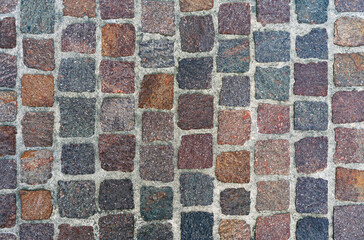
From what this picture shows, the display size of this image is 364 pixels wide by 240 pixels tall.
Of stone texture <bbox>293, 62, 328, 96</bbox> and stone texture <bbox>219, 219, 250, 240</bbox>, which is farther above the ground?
stone texture <bbox>293, 62, 328, 96</bbox>

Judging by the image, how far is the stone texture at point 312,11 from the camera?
1.88 meters

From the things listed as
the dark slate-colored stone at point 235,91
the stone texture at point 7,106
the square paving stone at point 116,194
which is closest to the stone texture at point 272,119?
the dark slate-colored stone at point 235,91

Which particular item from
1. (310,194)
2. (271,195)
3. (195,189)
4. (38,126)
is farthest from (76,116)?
(310,194)

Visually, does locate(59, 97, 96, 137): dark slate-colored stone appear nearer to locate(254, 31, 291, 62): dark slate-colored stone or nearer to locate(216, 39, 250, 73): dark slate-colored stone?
locate(216, 39, 250, 73): dark slate-colored stone

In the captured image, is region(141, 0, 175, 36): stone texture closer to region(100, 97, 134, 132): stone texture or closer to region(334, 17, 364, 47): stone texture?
region(100, 97, 134, 132): stone texture

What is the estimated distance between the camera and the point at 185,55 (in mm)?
1857

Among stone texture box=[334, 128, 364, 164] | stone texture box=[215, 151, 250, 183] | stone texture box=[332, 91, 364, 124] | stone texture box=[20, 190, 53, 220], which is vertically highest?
stone texture box=[332, 91, 364, 124]

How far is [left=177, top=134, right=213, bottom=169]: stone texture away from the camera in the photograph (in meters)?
1.86

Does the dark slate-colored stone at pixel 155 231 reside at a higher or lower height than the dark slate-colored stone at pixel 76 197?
lower

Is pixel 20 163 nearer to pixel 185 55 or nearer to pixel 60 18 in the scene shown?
pixel 60 18

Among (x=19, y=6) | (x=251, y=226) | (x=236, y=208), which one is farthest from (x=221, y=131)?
(x=19, y=6)

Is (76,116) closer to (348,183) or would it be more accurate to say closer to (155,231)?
(155,231)

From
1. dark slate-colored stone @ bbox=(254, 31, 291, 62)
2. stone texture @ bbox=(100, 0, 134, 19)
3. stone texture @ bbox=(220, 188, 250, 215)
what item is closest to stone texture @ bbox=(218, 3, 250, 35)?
dark slate-colored stone @ bbox=(254, 31, 291, 62)

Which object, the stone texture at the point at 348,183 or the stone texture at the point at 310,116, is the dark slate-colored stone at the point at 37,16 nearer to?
the stone texture at the point at 310,116
